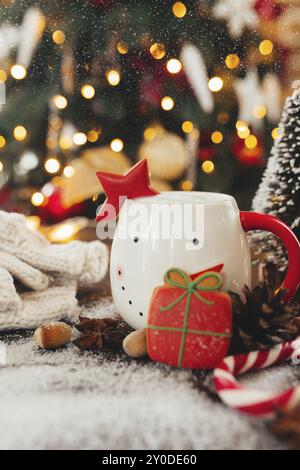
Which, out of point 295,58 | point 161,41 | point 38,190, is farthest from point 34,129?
point 295,58

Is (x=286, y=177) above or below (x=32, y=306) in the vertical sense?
above

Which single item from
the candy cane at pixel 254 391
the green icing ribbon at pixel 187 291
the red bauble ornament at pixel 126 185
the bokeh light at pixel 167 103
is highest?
the bokeh light at pixel 167 103

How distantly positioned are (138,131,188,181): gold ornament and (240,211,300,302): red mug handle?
60 centimetres

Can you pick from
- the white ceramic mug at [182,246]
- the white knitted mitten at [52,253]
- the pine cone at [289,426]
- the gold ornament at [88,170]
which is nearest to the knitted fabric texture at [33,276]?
the white knitted mitten at [52,253]

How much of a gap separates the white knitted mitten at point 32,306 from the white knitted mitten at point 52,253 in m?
0.04

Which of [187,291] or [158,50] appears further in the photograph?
[158,50]

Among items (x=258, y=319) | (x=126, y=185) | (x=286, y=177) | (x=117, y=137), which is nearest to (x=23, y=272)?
(x=126, y=185)

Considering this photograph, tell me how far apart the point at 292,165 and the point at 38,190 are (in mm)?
700

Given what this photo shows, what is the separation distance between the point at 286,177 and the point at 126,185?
0.29 metres

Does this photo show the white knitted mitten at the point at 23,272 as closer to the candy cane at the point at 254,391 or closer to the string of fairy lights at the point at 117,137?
the candy cane at the point at 254,391

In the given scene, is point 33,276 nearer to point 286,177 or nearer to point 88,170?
point 286,177

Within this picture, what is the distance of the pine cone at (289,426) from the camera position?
381mm

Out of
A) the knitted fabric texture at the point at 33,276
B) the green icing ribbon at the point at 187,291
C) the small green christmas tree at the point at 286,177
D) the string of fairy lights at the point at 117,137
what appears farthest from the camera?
the string of fairy lights at the point at 117,137

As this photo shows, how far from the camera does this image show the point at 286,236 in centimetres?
57
